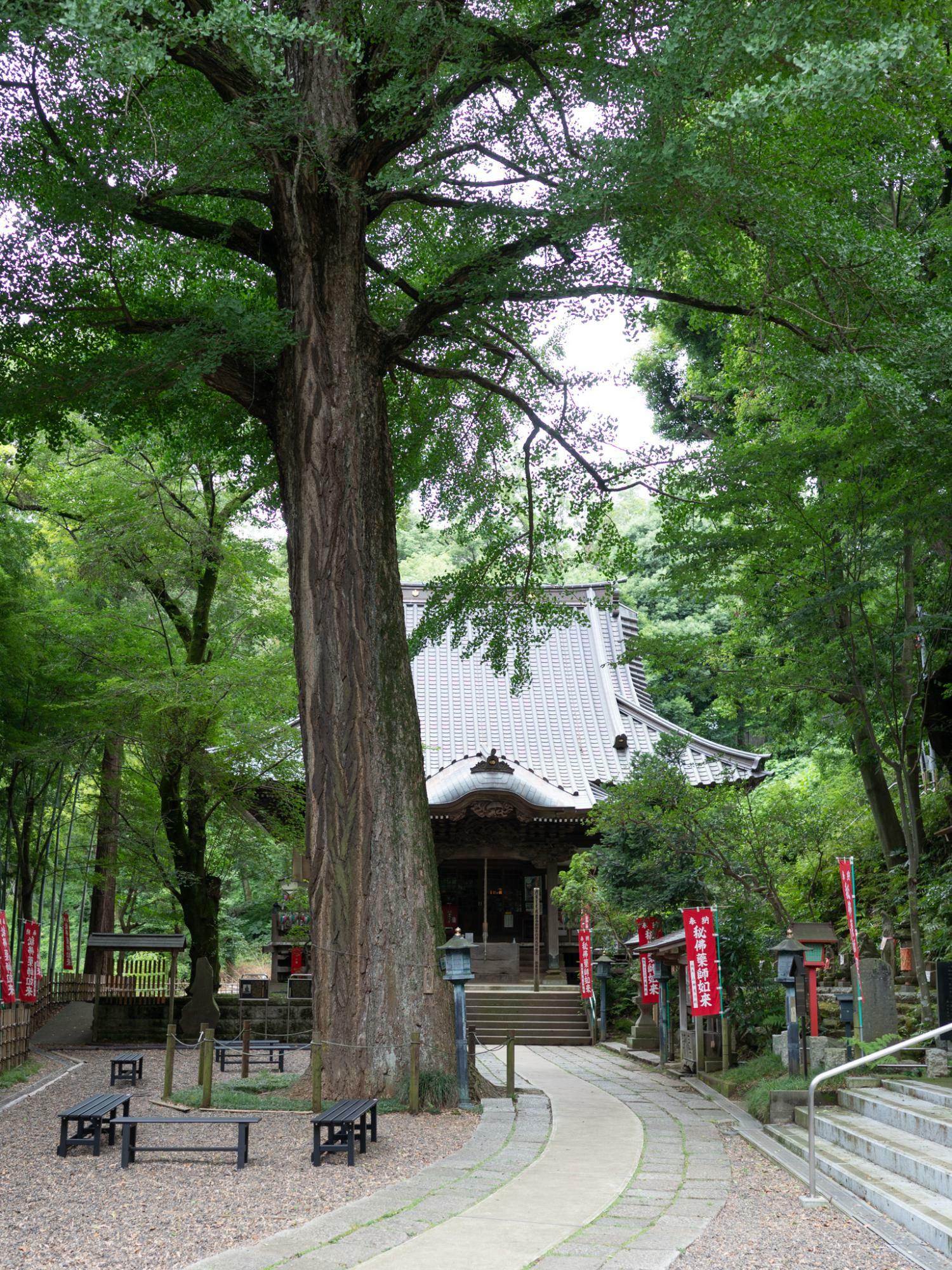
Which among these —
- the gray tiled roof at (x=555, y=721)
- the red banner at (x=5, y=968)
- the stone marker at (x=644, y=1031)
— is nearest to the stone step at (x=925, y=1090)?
the stone marker at (x=644, y=1031)

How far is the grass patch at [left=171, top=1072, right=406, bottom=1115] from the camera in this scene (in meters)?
7.72

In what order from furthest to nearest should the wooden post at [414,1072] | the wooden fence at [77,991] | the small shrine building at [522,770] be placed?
the small shrine building at [522,770]
the wooden fence at [77,991]
the wooden post at [414,1072]

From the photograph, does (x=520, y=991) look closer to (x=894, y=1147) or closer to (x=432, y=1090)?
(x=432, y=1090)

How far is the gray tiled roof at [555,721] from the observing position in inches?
795

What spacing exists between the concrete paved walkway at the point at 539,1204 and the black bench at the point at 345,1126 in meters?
0.21

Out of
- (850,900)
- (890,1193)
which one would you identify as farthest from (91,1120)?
(850,900)

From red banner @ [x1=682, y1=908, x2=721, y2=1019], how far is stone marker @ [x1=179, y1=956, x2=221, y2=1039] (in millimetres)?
8441

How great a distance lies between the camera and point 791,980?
28.8ft

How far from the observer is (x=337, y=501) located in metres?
8.68

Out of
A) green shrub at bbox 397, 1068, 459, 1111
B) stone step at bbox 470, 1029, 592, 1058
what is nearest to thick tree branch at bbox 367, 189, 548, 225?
green shrub at bbox 397, 1068, 459, 1111

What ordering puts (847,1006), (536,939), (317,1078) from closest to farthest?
(317,1078) → (847,1006) → (536,939)

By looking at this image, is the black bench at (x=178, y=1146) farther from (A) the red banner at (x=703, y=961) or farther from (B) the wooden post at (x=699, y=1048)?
(B) the wooden post at (x=699, y=1048)

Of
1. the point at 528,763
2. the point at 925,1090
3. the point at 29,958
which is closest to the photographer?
the point at 925,1090

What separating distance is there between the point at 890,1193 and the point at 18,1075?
9231mm
